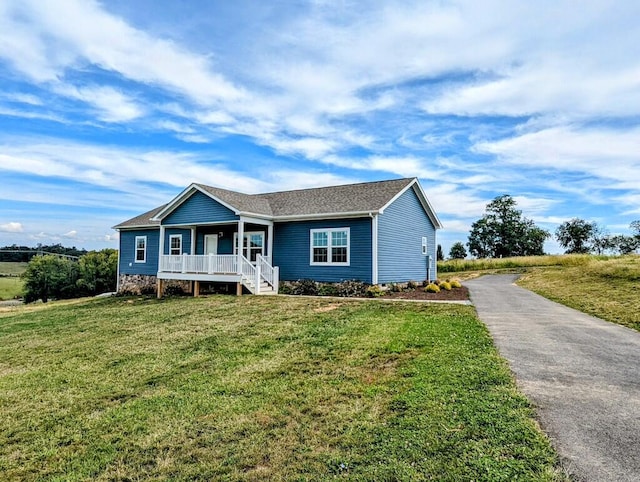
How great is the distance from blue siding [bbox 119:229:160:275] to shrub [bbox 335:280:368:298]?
12.1 meters

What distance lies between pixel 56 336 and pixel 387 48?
12.7 meters

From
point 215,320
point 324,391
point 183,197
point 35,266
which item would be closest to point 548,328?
point 324,391

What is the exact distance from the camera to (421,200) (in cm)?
2006

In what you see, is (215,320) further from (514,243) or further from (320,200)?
(514,243)

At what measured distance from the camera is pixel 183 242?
68.9 ft

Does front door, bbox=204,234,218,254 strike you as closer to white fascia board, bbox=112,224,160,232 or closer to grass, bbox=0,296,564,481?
white fascia board, bbox=112,224,160,232

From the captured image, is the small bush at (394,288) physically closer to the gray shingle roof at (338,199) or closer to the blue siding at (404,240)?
the blue siding at (404,240)

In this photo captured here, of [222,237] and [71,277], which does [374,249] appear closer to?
[222,237]

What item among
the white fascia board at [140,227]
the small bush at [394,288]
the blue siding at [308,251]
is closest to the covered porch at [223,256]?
the blue siding at [308,251]

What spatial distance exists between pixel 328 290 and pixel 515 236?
46736mm

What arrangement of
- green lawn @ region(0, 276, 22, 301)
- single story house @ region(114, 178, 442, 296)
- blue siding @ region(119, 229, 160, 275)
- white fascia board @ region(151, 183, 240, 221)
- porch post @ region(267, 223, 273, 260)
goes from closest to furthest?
single story house @ region(114, 178, 442, 296) < white fascia board @ region(151, 183, 240, 221) < porch post @ region(267, 223, 273, 260) < blue siding @ region(119, 229, 160, 275) < green lawn @ region(0, 276, 22, 301)

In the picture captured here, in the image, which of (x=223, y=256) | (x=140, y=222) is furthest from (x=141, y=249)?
(x=223, y=256)

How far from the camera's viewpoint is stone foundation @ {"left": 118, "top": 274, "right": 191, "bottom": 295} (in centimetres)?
2047

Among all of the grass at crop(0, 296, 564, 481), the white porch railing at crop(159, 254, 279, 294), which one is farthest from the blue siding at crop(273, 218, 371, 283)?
the grass at crop(0, 296, 564, 481)
